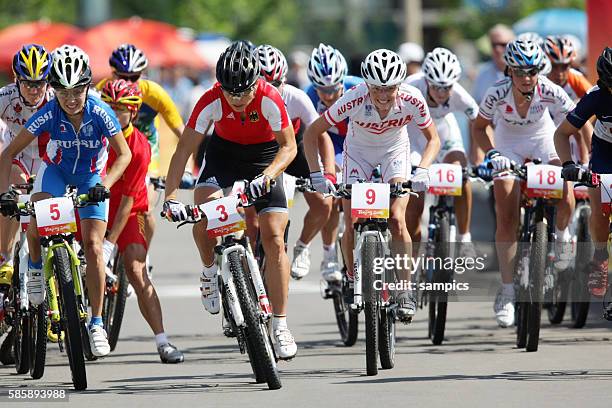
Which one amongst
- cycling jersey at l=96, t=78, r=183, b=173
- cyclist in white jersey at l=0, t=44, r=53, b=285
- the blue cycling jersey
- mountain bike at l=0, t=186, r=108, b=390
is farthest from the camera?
cycling jersey at l=96, t=78, r=183, b=173

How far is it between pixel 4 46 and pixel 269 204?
20.3 metres

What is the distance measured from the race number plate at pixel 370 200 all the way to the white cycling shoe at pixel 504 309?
70.5 inches

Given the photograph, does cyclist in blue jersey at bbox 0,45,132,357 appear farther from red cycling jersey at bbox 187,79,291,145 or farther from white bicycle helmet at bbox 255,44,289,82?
white bicycle helmet at bbox 255,44,289,82

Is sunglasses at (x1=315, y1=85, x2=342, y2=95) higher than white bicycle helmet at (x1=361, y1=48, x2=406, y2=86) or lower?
lower

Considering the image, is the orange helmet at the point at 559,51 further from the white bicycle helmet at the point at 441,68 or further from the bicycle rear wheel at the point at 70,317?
the bicycle rear wheel at the point at 70,317

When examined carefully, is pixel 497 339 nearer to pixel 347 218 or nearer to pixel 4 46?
pixel 347 218

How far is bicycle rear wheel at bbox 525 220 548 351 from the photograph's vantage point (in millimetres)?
11344

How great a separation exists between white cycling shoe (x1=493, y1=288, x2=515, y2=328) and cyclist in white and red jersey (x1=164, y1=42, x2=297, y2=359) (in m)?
2.16

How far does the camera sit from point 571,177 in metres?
10.3

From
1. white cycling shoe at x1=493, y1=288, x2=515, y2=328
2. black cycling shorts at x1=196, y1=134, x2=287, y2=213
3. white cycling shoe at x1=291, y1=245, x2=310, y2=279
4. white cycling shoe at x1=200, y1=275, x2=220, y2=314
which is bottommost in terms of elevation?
white cycling shoe at x1=493, y1=288, x2=515, y2=328

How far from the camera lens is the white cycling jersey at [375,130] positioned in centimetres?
1134

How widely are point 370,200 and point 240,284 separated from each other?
4.09 feet

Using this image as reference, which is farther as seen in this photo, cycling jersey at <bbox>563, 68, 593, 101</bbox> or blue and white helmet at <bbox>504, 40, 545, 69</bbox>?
cycling jersey at <bbox>563, 68, 593, 101</bbox>

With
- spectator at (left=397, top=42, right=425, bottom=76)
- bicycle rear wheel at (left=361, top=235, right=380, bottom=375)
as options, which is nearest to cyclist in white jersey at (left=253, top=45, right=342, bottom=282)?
bicycle rear wheel at (left=361, top=235, right=380, bottom=375)
